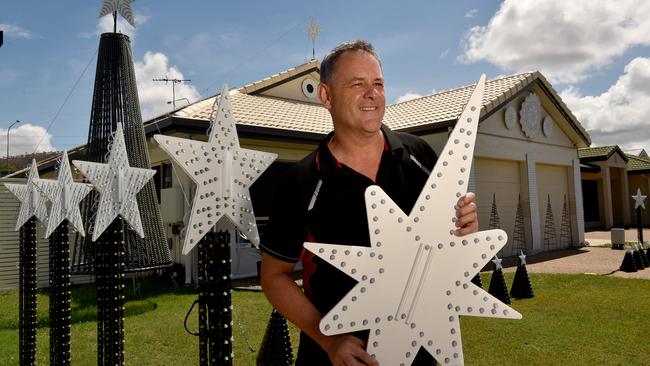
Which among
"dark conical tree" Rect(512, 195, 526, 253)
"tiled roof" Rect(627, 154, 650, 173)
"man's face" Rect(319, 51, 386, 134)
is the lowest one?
"dark conical tree" Rect(512, 195, 526, 253)

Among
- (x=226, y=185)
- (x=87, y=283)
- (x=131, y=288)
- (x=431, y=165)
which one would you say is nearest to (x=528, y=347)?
(x=226, y=185)

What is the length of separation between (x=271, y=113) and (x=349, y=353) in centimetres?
1218

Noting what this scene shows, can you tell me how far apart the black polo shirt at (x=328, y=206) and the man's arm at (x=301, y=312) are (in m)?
0.06

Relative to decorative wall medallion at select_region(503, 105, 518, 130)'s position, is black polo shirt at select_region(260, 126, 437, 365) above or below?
below

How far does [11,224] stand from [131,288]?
393 cm

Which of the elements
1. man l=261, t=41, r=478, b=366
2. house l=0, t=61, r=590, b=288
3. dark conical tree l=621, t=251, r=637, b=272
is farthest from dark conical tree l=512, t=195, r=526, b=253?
man l=261, t=41, r=478, b=366

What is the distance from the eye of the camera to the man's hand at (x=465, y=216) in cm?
151

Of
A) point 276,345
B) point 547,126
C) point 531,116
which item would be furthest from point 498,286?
point 547,126

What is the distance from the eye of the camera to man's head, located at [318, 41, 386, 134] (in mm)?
1580

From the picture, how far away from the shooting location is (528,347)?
588 centimetres

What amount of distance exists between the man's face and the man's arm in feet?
1.91

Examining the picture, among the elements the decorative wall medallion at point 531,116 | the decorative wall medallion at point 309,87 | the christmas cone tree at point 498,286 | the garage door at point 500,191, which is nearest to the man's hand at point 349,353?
the christmas cone tree at point 498,286

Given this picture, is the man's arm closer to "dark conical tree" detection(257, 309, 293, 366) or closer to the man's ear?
the man's ear

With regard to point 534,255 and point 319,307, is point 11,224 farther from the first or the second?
point 534,255
